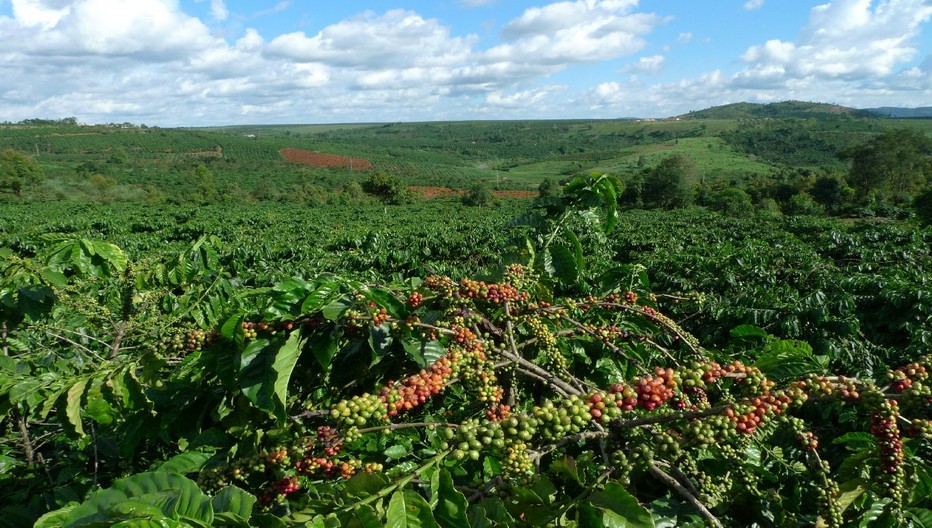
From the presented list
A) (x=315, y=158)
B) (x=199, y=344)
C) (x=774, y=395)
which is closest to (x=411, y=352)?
(x=199, y=344)

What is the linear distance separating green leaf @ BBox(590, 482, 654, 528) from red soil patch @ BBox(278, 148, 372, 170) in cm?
12476

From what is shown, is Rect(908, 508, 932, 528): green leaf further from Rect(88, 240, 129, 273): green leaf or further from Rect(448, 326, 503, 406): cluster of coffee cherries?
Rect(88, 240, 129, 273): green leaf

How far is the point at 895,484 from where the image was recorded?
1348mm

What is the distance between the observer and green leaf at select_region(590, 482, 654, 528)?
1139 mm

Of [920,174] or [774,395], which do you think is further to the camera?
[920,174]

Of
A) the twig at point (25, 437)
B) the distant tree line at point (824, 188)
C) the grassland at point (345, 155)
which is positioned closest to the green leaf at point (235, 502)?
the twig at point (25, 437)

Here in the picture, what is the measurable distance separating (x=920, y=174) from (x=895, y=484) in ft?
244

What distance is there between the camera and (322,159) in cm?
12962

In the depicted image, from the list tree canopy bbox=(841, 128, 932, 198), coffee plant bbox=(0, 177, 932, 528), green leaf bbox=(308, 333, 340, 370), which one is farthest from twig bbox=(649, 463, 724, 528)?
tree canopy bbox=(841, 128, 932, 198)

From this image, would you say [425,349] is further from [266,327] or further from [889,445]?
[889,445]

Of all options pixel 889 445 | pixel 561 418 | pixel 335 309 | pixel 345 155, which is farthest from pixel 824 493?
pixel 345 155

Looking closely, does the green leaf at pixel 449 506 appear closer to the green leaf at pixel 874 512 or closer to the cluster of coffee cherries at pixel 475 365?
the cluster of coffee cherries at pixel 475 365

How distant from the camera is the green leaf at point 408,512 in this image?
1052mm

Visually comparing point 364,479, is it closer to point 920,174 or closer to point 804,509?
point 804,509
